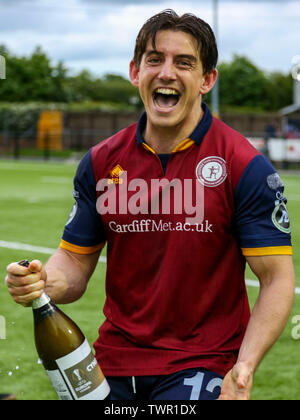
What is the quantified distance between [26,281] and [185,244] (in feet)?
2.59

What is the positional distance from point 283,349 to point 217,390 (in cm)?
311

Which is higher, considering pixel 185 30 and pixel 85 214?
pixel 185 30

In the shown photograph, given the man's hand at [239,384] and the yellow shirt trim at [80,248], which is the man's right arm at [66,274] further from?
the man's hand at [239,384]

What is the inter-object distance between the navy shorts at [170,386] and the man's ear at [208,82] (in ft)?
4.17

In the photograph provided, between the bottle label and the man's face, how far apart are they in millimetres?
1148

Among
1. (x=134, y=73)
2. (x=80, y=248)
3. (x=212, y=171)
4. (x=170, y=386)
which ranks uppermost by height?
(x=134, y=73)

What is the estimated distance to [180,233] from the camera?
3.43 metres

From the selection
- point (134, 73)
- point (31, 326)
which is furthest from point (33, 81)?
point (134, 73)

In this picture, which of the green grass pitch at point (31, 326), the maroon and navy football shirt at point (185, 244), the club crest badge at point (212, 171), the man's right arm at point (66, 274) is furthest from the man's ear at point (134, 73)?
the green grass pitch at point (31, 326)

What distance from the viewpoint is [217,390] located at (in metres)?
3.32

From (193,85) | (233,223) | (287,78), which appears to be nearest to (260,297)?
(233,223)

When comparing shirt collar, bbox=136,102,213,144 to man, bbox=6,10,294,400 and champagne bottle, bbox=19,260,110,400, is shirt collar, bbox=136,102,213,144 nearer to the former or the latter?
man, bbox=6,10,294,400

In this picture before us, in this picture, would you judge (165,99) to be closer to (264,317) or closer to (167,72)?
(167,72)

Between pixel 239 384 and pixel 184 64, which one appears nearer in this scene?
pixel 239 384
